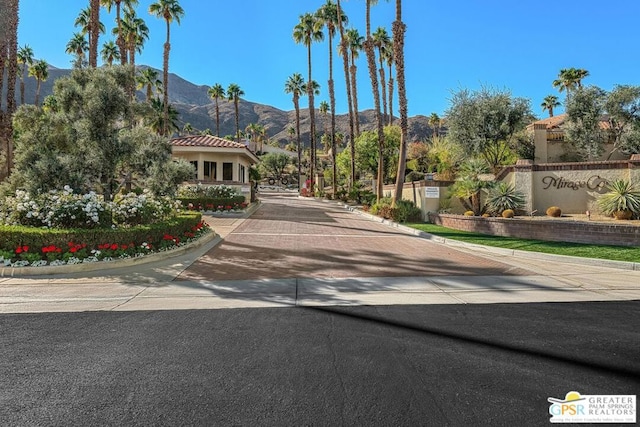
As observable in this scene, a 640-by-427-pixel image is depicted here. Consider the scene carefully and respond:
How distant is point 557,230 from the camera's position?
12.7 metres

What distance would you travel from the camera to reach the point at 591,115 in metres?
23.6

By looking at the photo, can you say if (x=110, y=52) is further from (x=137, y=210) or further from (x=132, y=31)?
(x=137, y=210)

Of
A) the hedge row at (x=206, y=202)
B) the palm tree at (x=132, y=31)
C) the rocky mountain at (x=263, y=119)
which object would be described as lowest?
the hedge row at (x=206, y=202)

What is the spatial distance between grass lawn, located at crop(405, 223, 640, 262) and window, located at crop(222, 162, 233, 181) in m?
20.8

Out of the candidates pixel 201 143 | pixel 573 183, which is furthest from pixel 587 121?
pixel 201 143

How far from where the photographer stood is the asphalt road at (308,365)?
2965 mm

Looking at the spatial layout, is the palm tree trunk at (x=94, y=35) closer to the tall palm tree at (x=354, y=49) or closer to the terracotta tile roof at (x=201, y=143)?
the terracotta tile roof at (x=201, y=143)

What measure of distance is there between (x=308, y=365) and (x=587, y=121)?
91.1 feet

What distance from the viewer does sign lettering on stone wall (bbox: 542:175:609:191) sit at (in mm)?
15398

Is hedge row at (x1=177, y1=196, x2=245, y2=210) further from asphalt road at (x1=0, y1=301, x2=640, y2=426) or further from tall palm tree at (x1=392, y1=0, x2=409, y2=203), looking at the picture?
asphalt road at (x1=0, y1=301, x2=640, y2=426)

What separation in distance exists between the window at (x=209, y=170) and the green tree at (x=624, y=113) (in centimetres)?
2897

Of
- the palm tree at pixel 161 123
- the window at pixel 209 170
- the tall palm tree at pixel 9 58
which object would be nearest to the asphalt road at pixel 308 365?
the tall palm tree at pixel 9 58

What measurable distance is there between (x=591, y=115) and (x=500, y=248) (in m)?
18.2

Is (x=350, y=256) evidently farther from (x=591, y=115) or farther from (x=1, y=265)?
(x=591, y=115)
